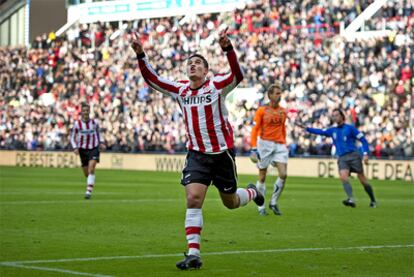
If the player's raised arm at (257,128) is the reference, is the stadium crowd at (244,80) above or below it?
above

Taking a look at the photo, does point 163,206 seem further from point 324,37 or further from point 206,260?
point 324,37

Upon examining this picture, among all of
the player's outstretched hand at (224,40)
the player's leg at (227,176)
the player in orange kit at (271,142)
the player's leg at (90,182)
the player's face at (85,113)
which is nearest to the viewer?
the player's outstretched hand at (224,40)

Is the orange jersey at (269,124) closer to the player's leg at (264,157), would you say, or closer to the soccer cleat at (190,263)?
the player's leg at (264,157)

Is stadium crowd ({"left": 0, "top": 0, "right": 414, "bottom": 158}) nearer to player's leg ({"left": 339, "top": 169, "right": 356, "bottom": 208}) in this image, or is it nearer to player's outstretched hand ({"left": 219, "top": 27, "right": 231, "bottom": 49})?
player's leg ({"left": 339, "top": 169, "right": 356, "bottom": 208})

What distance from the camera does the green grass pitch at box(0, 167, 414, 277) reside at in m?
10.5

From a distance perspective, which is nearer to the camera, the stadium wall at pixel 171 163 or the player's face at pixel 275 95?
the player's face at pixel 275 95

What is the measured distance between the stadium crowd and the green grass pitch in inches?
602

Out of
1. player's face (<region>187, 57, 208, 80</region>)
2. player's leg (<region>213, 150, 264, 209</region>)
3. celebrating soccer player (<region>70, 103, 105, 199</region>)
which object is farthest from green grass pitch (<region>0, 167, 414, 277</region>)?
player's face (<region>187, 57, 208, 80</region>)

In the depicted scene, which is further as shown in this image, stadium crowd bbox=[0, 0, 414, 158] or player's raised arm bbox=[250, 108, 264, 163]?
stadium crowd bbox=[0, 0, 414, 158]

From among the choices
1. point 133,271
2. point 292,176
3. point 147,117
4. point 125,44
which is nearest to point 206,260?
point 133,271

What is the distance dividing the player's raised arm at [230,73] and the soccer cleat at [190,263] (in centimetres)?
Result: 199

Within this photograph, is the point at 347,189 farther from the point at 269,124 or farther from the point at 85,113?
the point at 85,113

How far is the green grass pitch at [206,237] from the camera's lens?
10.5 meters

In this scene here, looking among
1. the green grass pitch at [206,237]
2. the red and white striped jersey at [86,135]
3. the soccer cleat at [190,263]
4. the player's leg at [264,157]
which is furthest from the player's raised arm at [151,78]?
the red and white striped jersey at [86,135]
